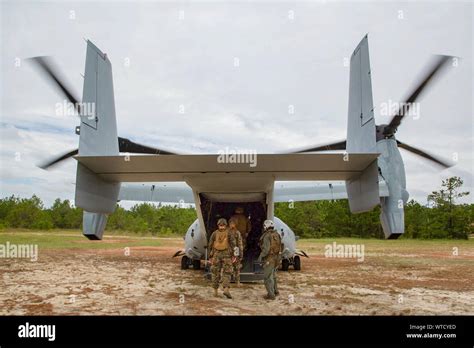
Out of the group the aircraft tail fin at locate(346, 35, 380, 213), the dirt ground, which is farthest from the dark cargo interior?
the aircraft tail fin at locate(346, 35, 380, 213)

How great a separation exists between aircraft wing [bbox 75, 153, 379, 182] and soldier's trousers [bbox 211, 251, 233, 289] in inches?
72.1

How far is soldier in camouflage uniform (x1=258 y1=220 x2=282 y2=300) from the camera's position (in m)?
7.46

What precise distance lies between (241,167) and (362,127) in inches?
118

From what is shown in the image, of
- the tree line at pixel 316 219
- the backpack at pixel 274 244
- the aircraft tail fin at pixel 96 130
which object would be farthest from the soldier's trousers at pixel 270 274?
the tree line at pixel 316 219

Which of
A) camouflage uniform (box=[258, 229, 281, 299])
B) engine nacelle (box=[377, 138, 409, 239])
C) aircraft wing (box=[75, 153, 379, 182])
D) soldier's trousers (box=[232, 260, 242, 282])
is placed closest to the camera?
aircraft wing (box=[75, 153, 379, 182])

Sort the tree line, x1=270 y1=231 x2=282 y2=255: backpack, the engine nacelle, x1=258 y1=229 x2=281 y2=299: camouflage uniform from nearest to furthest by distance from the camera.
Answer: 1. x1=258 y1=229 x2=281 y2=299: camouflage uniform
2. x1=270 y1=231 x2=282 y2=255: backpack
3. the engine nacelle
4. the tree line

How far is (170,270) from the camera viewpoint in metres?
11.9

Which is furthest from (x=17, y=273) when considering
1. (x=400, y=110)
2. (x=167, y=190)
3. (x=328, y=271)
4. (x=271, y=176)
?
(x=400, y=110)

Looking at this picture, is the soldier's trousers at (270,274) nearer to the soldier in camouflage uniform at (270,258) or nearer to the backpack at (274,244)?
the soldier in camouflage uniform at (270,258)

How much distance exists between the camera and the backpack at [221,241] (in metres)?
7.89

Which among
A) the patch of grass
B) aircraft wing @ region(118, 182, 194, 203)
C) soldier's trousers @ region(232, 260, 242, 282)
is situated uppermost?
aircraft wing @ region(118, 182, 194, 203)

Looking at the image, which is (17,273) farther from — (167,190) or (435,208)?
(435,208)

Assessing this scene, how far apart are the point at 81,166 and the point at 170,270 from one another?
238 inches

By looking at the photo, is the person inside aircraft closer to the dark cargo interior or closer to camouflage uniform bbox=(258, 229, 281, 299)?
the dark cargo interior
